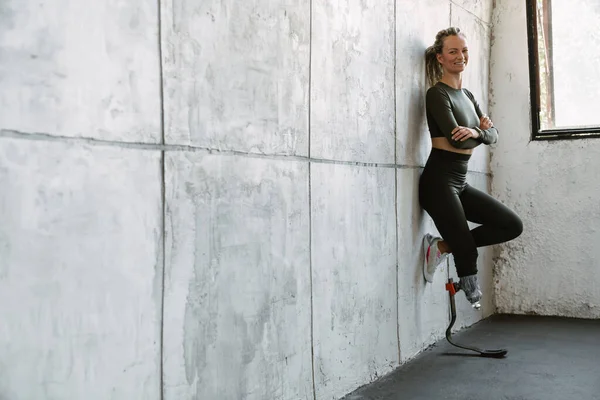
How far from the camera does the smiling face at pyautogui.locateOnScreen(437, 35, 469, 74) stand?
11.4 ft

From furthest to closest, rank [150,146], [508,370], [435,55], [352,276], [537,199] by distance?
[537,199] < [435,55] < [508,370] < [352,276] < [150,146]

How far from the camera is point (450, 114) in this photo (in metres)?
3.34

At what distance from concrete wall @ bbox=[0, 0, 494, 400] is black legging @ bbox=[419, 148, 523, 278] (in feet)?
0.80

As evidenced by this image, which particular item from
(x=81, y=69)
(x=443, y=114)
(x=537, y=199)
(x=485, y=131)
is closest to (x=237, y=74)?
(x=81, y=69)

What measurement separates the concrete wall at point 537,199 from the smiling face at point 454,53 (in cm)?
144

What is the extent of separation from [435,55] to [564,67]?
5.19 feet

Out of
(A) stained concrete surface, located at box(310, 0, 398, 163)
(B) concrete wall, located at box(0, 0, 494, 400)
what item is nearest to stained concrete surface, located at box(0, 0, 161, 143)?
(B) concrete wall, located at box(0, 0, 494, 400)

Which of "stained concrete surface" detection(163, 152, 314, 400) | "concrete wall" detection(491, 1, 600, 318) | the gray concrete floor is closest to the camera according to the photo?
"stained concrete surface" detection(163, 152, 314, 400)

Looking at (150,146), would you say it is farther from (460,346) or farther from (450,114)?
(460,346)

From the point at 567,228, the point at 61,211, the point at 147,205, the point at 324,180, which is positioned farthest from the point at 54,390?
the point at 567,228

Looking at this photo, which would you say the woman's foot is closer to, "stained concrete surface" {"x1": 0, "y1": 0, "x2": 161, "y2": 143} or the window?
the window

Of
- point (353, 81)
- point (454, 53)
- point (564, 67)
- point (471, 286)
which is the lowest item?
point (471, 286)

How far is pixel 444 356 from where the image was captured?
3.39 m

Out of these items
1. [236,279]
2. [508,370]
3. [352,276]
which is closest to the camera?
[236,279]
